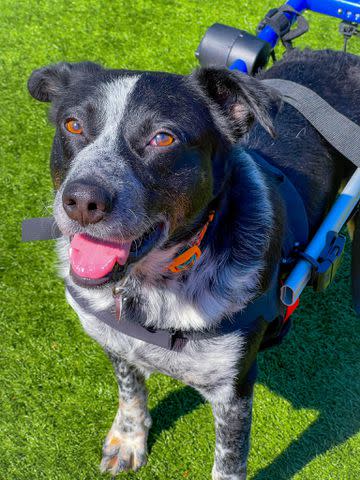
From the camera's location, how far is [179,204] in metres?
2.41

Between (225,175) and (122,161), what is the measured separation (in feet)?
1.54

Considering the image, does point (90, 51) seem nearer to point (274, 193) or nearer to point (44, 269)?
point (44, 269)

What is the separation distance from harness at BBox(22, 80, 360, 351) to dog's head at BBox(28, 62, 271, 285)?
0.71 ft

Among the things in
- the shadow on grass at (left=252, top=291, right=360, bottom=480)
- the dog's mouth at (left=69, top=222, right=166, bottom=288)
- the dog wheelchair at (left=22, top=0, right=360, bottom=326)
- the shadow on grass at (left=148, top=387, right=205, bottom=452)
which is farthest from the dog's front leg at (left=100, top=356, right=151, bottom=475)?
the dog's mouth at (left=69, top=222, right=166, bottom=288)

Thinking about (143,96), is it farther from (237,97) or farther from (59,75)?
(59,75)

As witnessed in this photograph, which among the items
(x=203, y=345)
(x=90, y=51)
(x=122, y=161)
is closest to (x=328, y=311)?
(x=203, y=345)

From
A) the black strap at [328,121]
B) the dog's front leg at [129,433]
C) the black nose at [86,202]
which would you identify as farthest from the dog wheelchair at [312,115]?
the dog's front leg at [129,433]

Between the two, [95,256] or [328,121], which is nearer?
[95,256]

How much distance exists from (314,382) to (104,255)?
6.74 ft

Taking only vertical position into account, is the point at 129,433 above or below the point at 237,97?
below

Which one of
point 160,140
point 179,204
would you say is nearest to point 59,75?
point 160,140

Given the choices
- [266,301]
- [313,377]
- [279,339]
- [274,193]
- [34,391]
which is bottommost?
[34,391]

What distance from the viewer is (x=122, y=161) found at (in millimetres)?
2340

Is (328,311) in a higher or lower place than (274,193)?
lower
